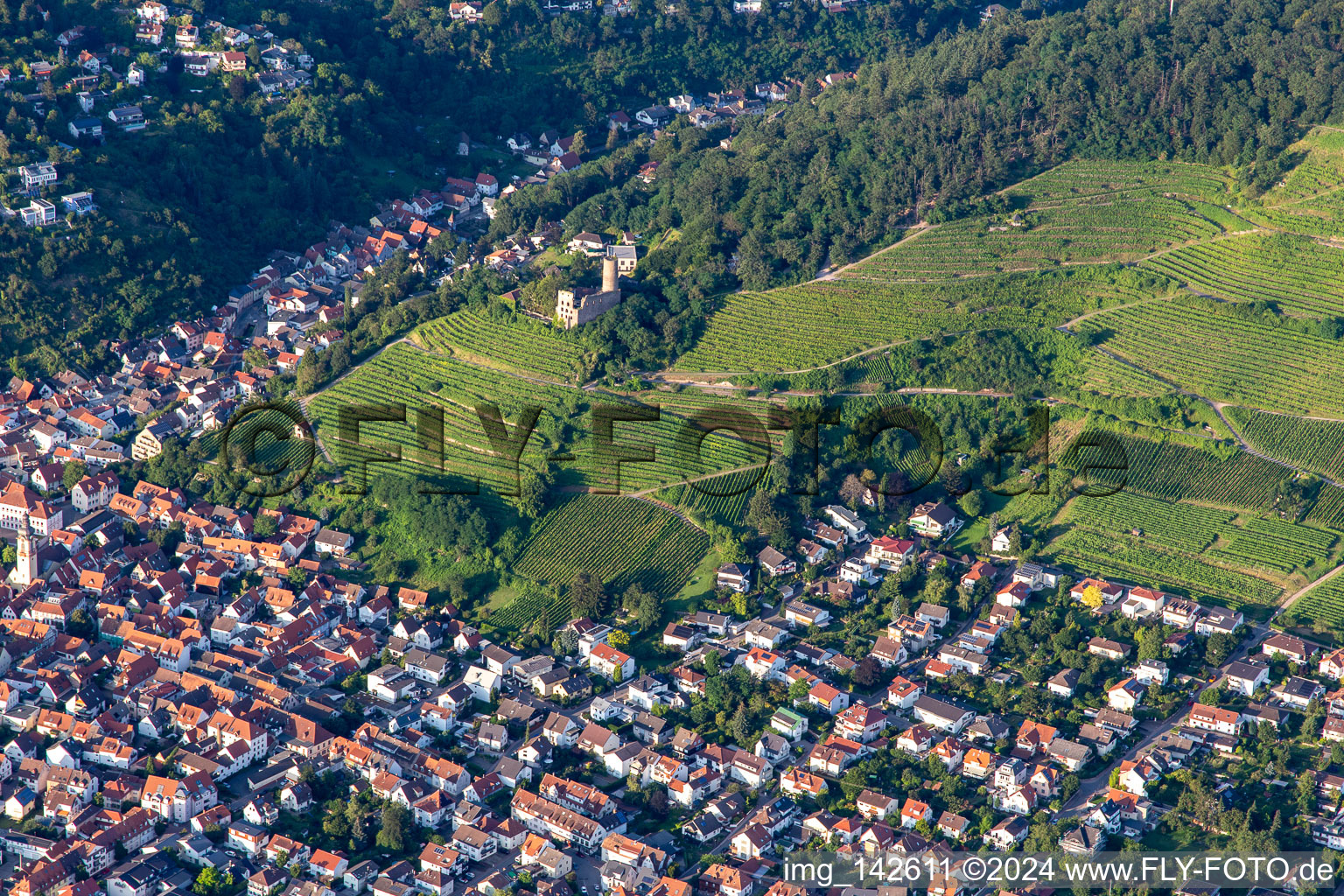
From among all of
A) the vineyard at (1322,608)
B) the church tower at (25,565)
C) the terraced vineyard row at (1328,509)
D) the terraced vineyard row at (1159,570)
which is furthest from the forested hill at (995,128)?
the church tower at (25,565)

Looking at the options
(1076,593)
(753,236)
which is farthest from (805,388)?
(1076,593)

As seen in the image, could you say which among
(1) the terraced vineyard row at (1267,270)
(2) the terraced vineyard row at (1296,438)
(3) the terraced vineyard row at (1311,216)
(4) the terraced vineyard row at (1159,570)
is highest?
(3) the terraced vineyard row at (1311,216)

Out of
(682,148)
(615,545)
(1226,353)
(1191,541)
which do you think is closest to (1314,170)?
(1226,353)

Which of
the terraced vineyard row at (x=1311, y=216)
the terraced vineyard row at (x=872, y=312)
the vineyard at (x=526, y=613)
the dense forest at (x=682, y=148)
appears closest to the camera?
the vineyard at (x=526, y=613)

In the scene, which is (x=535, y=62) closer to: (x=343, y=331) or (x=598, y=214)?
(x=598, y=214)

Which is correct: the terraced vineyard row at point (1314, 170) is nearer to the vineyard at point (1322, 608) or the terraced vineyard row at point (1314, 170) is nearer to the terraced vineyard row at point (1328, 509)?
the terraced vineyard row at point (1328, 509)

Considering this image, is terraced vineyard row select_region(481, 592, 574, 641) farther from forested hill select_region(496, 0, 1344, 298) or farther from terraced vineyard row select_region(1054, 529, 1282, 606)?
forested hill select_region(496, 0, 1344, 298)

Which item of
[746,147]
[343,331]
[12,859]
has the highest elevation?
[746,147]
